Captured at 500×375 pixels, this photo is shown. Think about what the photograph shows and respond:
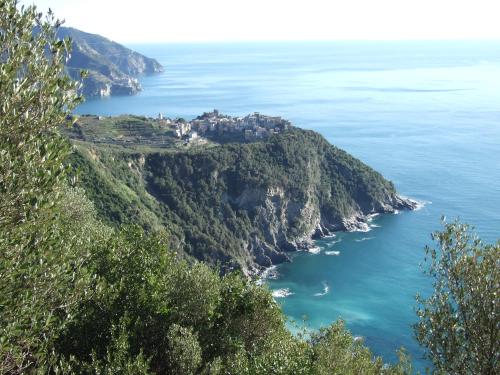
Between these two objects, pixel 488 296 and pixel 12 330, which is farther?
pixel 488 296

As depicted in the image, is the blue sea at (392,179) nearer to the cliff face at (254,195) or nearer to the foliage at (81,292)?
the cliff face at (254,195)

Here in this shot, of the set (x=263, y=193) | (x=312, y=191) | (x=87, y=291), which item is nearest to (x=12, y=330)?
(x=87, y=291)

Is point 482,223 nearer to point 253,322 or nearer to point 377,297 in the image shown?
point 377,297

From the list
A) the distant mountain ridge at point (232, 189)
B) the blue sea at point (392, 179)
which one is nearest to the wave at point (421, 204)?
the blue sea at point (392, 179)

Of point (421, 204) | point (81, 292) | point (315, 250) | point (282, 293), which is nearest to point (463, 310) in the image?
point (81, 292)

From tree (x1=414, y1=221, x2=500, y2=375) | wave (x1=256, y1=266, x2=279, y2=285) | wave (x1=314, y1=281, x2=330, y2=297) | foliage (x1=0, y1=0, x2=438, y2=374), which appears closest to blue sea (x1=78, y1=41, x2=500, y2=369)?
wave (x1=314, y1=281, x2=330, y2=297)

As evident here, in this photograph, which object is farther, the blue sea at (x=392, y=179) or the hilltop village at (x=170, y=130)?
the hilltop village at (x=170, y=130)
